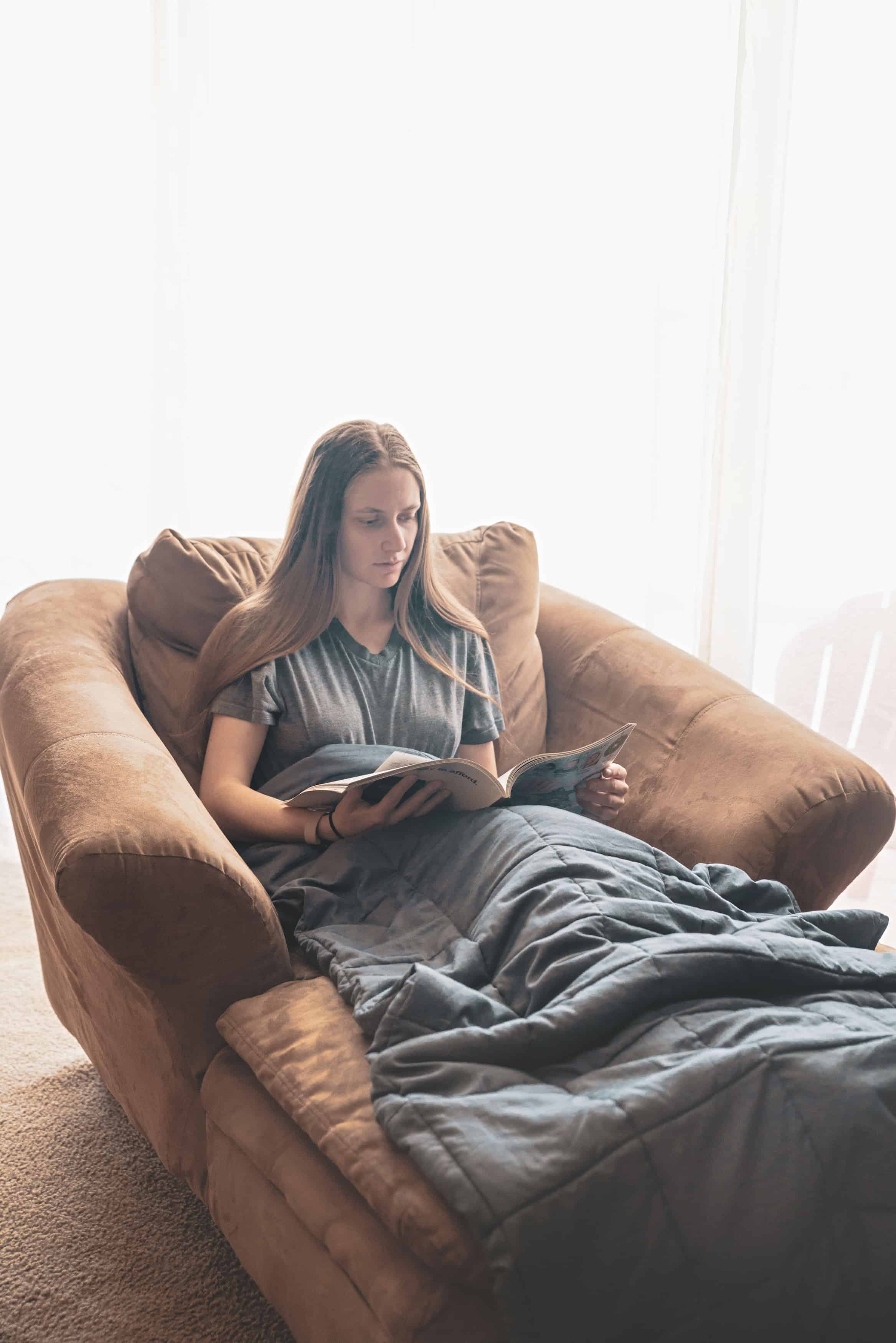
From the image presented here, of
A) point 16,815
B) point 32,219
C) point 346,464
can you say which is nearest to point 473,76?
point 32,219

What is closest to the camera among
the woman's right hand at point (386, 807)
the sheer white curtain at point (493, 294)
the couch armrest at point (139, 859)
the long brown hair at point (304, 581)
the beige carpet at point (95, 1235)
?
the couch armrest at point (139, 859)

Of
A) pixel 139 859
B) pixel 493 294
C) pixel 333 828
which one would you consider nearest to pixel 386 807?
pixel 333 828

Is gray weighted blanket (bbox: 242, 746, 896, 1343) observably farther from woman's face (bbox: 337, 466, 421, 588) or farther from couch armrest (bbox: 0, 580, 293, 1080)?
woman's face (bbox: 337, 466, 421, 588)

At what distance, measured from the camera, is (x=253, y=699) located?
1490 millimetres

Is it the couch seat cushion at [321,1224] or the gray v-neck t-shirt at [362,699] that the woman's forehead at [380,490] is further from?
the couch seat cushion at [321,1224]

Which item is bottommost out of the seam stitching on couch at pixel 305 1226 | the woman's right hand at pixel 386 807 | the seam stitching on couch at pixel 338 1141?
the seam stitching on couch at pixel 305 1226

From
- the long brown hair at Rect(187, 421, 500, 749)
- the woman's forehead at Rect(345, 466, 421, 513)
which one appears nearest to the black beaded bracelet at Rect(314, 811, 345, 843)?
the long brown hair at Rect(187, 421, 500, 749)

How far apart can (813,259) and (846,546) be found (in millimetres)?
584

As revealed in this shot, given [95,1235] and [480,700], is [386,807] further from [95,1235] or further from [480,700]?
[95,1235]

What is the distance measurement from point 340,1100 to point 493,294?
1955 mm

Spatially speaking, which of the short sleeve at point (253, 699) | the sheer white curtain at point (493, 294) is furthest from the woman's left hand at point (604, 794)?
the sheer white curtain at point (493, 294)

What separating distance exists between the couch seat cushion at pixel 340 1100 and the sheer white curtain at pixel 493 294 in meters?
1.52

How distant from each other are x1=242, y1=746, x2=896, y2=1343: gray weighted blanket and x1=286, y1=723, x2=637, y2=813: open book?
14 cm

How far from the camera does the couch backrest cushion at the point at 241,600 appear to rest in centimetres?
162
